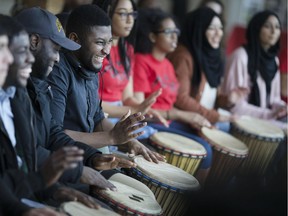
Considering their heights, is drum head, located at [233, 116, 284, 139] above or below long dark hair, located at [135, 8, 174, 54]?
below

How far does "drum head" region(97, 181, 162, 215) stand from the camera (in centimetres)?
243

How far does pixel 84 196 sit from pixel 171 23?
2568mm

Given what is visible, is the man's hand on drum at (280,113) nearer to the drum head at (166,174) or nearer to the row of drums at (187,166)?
the row of drums at (187,166)

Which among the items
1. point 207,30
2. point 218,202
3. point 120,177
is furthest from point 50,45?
point 207,30

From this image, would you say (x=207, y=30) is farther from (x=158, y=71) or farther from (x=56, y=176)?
(x=56, y=176)

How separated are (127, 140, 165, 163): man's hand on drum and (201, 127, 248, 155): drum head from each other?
105cm

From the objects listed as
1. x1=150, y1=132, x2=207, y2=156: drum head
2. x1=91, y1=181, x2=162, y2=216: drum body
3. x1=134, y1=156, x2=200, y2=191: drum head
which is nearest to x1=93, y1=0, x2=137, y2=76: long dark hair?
x1=150, y1=132, x2=207, y2=156: drum head

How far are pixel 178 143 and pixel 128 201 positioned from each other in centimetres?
130

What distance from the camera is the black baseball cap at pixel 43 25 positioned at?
2.44 metres

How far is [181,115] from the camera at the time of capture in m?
4.43

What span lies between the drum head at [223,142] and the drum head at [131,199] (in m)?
1.54

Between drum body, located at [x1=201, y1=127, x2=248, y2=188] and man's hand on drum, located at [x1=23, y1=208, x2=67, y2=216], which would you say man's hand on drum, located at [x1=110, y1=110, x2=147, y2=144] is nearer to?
man's hand on drum, located at [x1=23, y1=208, x2=67, y2=216]

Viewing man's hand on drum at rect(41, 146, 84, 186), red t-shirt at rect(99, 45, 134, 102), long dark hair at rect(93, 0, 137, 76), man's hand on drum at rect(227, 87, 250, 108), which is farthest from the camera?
man's hand on drum at rect(227, 87, 250, 108)

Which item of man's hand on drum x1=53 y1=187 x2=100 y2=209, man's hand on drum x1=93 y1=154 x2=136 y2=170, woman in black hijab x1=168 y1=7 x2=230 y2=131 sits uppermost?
woman in black hijab x1=168 y1=7 x2=230 y2=131
